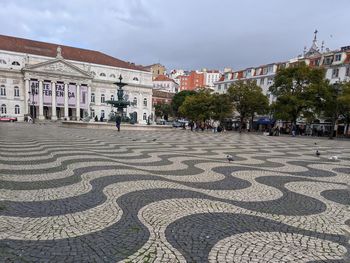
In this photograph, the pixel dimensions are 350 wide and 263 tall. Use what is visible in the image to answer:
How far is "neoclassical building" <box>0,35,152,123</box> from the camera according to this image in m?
67.4

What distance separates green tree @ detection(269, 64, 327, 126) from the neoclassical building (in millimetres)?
35898

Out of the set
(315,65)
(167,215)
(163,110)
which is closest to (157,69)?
(163,110)

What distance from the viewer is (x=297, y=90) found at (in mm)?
41438

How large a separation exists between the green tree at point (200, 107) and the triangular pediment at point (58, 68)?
3762 cm

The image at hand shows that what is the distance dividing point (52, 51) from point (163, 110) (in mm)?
41478

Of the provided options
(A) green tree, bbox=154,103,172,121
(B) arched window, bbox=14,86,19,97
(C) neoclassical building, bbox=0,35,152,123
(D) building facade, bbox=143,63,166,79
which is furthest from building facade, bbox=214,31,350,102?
(D) building facade, bbox=143,63,166,79

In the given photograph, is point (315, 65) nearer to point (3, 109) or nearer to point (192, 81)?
point (3, 109)

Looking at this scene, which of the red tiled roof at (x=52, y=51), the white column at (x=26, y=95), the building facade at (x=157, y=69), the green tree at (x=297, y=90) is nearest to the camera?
the green tree at (x=297, y=90)

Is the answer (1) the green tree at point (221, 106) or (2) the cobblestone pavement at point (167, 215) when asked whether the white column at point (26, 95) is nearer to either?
(1) the green tree at point (221, 106)

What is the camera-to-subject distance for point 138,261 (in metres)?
3.21

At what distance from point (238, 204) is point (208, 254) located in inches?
87.3

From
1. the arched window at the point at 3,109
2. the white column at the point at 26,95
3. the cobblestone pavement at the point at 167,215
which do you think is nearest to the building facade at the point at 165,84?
the white column at the point at 26,95

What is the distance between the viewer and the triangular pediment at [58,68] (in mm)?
67988

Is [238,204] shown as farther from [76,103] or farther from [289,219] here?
[76,103]
